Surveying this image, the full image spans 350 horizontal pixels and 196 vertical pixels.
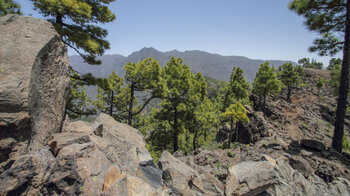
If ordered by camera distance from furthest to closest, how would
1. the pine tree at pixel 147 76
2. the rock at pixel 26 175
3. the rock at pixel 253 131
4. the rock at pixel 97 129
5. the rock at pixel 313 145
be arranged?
the rock at pixel 253 131
the pine tree at pixel 147 76
the rock at pixel 313 145
the rock at pixel 97 129
the rock at pixel 26 175

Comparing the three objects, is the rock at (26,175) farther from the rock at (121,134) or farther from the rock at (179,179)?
the rock at (179,179)

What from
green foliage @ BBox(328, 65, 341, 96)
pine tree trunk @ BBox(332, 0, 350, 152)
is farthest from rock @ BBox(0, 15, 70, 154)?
green foliage @ BBox(328, 65, 341, 96)

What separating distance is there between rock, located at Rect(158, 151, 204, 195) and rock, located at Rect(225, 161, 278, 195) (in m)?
1.11

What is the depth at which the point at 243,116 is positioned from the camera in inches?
762

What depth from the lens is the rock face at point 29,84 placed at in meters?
3.62

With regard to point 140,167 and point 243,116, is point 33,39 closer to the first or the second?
point 140,167

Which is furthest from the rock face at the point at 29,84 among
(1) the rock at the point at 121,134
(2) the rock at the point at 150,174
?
(2) the rock at the point at 150,174

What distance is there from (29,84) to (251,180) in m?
6.97

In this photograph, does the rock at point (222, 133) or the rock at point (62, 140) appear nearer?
the rock at point (62, 140)

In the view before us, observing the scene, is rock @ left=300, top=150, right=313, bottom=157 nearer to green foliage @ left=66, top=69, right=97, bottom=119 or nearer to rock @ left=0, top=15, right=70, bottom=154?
rock @ left=0, top=15, right=70, bottom=154

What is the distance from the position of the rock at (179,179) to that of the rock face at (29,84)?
11.6ft

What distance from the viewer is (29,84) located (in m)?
3.96

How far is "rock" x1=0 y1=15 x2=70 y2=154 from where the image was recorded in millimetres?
3688

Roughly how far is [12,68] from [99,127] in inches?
112
